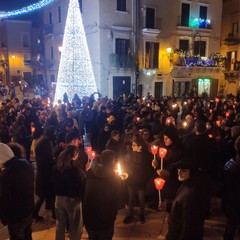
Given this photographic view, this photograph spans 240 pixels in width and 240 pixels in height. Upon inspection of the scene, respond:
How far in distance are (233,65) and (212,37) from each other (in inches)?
169

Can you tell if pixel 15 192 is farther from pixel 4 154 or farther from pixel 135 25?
pixel 135 25

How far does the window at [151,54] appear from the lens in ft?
78.0

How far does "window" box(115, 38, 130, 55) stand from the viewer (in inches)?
873

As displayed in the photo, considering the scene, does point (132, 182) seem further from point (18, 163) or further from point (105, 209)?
point (18, 163)

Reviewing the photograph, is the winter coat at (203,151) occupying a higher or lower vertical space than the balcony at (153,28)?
lower

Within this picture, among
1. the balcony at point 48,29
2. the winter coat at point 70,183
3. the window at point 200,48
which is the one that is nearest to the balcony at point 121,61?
the window at point 200,48

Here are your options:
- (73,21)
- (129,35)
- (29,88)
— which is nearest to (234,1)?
(129,35)

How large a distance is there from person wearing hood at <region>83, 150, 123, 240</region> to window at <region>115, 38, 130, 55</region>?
19.4 metres

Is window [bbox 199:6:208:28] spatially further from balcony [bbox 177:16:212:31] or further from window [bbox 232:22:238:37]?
window [bbox 232:22:238:37]

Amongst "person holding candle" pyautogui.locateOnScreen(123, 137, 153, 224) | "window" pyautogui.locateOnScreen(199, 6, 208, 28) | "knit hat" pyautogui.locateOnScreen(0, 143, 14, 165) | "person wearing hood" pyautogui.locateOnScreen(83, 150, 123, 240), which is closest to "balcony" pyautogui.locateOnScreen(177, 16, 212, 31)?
"window" pyautogui.locateOnScreen(199, 6, 208, 28)

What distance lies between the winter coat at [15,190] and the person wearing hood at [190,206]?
1.94 metres

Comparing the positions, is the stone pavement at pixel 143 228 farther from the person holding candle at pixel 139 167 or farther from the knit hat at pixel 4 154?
the knit hat at pixel 4 154

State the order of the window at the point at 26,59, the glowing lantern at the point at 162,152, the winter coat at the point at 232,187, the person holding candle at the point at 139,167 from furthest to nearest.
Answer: the window at the point at 26,59, the glowing lantern at the point at 162,152, the person holding candle at the point at 139,167, the winter coat at the point at 232,187

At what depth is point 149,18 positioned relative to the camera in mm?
23344
